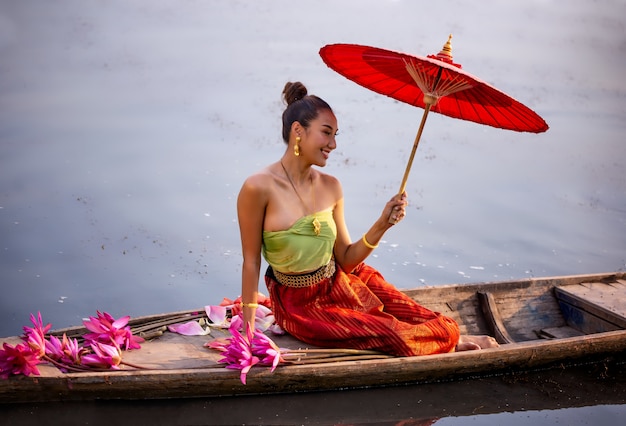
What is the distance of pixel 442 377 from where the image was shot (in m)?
3.91

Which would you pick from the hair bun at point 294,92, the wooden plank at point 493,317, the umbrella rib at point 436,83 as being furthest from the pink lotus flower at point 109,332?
the wooden plank at point 493,317

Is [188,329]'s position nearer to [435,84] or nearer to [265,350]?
[265,350]

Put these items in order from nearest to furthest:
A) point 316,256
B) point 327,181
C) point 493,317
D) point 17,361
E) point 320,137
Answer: point 17,361 → point 320,137 → point 316,256 → point 327,181 → point 493,317

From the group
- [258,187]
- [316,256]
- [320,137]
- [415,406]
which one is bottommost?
[415,406]

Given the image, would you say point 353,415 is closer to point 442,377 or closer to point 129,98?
point 442,377

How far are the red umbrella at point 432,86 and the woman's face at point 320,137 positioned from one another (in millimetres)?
243

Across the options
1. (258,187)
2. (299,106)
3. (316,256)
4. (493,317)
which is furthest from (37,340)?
(493,317)

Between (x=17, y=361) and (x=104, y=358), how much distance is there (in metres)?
0.33

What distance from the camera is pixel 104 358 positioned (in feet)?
11.4

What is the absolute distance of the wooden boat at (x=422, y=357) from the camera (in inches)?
136

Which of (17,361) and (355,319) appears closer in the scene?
(17,361)

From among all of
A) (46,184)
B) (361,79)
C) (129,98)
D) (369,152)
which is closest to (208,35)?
(129,98)

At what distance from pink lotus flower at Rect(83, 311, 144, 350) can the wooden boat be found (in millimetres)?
67

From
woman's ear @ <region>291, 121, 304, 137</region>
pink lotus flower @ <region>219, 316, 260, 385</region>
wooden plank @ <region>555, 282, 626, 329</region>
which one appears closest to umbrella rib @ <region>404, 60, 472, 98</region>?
woman's ear @ <region>291, 121, 304, 137</region>
